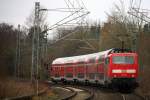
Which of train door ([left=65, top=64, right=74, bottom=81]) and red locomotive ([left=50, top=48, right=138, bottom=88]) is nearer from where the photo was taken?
red locomotive ([left=50, top=48, right=138, bottom=88])

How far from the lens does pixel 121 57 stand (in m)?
30.5

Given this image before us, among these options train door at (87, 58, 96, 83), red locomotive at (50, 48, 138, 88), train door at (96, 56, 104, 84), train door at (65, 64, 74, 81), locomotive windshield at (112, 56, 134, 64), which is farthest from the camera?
train door at (65, 64, 74, 81)

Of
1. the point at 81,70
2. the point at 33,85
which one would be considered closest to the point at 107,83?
the point at 33,85

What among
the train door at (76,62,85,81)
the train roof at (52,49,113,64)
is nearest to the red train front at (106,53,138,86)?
the train roof at (52,49,113,64)

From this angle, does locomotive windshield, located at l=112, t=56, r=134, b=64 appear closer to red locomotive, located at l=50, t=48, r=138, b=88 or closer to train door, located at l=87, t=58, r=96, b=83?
red locomotive, located at l=50, t=48, r=138, b=88

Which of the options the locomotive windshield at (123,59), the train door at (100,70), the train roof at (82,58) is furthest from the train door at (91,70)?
the locomotive windshield at (123,59)

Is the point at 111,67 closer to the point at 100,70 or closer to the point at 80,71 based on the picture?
the point at 100,70

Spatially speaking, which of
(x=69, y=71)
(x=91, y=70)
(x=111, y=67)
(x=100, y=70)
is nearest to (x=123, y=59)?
(x=111, y=67)

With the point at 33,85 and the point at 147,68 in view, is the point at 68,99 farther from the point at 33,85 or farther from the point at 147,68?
the point at 147,68

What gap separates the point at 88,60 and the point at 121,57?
8.62 m

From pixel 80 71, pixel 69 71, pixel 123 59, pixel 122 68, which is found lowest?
pixel 69 71

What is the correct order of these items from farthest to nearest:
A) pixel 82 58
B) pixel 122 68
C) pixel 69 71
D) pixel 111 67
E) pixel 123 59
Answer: pixel 69 71
pixel 82 58
pixel 123 59
pixel 122 68
pixel 111 67

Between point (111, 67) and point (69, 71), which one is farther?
A: point (69, 71)

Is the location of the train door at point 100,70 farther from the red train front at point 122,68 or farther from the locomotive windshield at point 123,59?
the locomotive windshield at point 123,59
